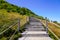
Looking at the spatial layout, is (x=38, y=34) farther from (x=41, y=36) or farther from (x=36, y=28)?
(x=36, y=28)

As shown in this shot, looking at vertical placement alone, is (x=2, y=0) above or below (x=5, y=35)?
above

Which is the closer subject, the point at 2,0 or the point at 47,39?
the point at 47,39

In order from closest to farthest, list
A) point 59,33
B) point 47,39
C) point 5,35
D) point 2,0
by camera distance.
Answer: point 47,39 < point 5,35 < point 59,33 < point 2,0

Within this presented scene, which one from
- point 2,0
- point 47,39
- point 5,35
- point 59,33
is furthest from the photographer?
point 2,0

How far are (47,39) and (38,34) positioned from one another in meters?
1.68

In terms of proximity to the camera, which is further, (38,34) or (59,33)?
(59,33)

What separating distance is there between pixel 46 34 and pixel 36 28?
3347 mm

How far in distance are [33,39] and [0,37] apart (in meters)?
2.15

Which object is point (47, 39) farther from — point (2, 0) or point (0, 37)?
point (2, 0)

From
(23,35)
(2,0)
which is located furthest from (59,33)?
(2,0)

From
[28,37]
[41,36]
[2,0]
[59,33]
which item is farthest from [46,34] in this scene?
[2,0]

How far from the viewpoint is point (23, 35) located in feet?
50.4

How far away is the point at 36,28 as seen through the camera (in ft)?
61.5

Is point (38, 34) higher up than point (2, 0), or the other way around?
point (2, 0)
